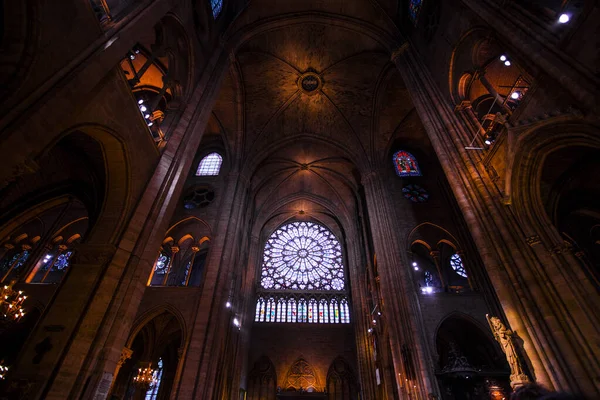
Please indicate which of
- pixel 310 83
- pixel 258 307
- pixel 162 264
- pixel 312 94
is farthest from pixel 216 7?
pixel 258 307

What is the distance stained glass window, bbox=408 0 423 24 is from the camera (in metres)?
12.2

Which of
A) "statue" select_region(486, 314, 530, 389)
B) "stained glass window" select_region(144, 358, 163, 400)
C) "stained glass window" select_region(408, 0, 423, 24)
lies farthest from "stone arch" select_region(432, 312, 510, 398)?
"stained glass window" select_region(144, 358, 163, 400)

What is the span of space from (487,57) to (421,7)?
3.75 metres

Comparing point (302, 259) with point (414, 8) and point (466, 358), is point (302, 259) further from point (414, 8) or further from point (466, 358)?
point (414, 8)

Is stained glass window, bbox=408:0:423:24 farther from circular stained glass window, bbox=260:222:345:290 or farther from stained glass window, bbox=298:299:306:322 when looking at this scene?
stained glass window, bbox=298:299:306:322

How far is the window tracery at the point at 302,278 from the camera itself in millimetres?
21141

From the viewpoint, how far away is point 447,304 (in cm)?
1208

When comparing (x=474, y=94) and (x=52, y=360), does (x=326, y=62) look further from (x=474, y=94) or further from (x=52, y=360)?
(x=52, y=360)

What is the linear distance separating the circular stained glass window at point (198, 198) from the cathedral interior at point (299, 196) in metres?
0.18

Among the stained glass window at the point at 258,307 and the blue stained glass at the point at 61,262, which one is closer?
the blue stained glass at the point at 61,262

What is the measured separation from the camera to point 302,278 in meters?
22.8

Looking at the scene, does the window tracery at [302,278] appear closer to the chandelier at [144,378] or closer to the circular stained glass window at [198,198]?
the circular stained glass window at [198,198]

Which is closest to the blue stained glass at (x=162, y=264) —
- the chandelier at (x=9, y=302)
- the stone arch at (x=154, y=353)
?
the stone arch at (x=154, y=353)

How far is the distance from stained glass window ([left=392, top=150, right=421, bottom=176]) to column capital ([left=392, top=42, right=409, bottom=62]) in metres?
7.04
